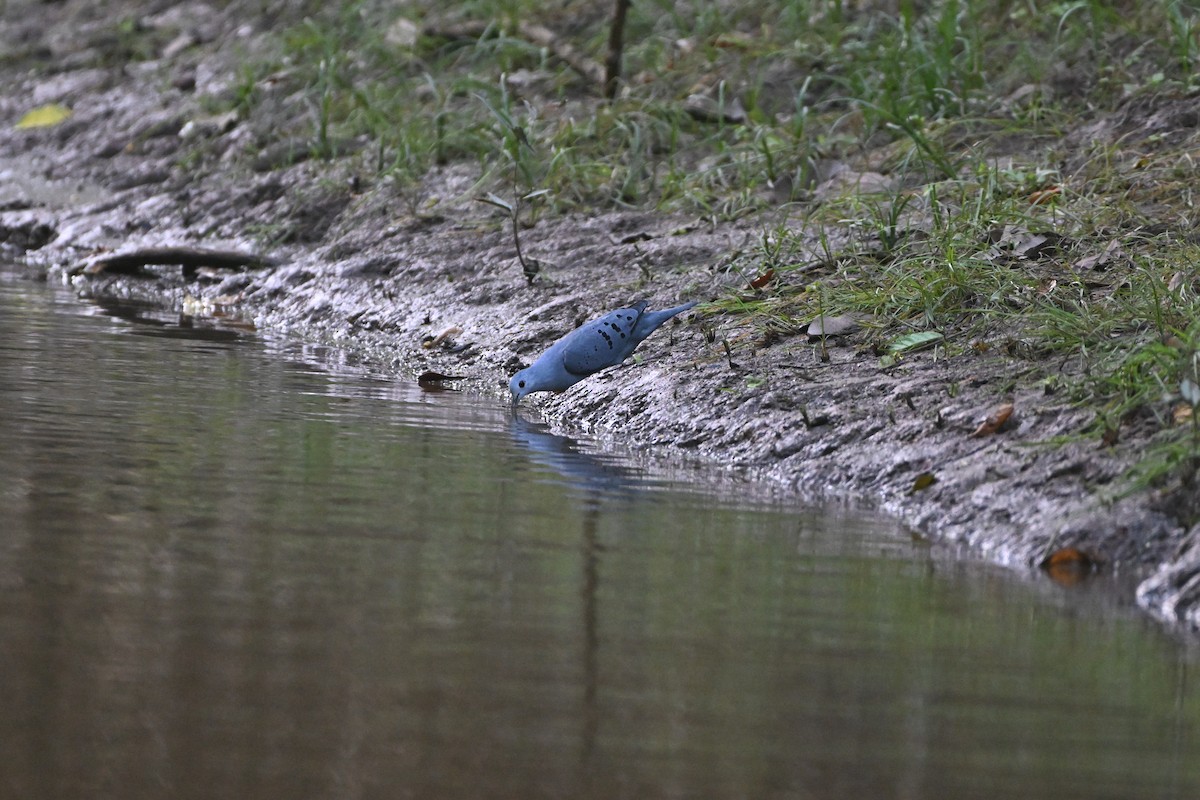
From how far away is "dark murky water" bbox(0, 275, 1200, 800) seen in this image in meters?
2.62

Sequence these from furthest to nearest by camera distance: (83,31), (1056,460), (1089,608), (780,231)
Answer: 1. (83,31)
2. (780,231)
3. (1056,460)
4. (1089,608)

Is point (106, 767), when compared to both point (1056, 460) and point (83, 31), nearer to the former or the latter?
point (1056, 460)

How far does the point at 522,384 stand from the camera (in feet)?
21.0

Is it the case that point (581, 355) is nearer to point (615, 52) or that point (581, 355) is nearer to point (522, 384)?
point (522, 384)

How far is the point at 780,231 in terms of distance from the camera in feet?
24.5

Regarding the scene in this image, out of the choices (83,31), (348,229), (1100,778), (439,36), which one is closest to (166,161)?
(439,36)

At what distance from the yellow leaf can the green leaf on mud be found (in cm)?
977

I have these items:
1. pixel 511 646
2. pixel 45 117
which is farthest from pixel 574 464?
pixel 45 117

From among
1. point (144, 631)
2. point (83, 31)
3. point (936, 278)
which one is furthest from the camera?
point (83, 31)

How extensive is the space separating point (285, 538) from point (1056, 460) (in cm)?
212

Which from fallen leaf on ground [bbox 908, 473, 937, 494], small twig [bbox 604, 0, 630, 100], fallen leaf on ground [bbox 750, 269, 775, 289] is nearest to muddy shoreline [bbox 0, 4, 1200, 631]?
fallen leaf on ground [bbox 908, 473, 937, 494]

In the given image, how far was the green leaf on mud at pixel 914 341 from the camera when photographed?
6.03 metres

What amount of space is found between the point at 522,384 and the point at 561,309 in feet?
4.58

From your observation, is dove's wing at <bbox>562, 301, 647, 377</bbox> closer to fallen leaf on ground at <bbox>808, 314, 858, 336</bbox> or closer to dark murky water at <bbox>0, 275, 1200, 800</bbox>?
fallen leaf on ground at <bbox>808, 314, 858, 336</bbox>
